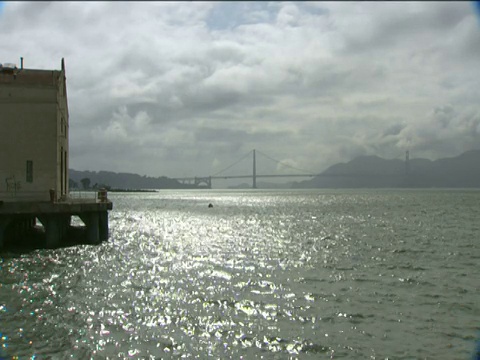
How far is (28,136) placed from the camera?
92.2 feet

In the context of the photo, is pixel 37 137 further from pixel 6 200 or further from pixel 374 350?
pixel 374 350

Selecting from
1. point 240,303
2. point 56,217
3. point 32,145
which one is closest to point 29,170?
point 32,145

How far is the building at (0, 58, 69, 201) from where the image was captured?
91.0 ft

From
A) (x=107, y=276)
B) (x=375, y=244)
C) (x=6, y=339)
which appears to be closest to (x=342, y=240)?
(x=375, y=244)

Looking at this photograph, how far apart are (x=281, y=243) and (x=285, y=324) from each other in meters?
20.1

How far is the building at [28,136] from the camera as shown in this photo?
2773 cm

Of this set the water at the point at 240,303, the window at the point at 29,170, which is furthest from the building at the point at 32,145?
the water at the point at 240,303

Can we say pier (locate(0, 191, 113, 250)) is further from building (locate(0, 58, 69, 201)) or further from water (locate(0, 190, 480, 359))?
water (locate(0, 190, 480, 359))

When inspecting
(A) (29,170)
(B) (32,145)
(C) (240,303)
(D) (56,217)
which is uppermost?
(B) (32,145)

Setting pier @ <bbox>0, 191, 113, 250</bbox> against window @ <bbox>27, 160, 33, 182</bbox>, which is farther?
window @ <bbox>27, 160, 33, 182</bbox>

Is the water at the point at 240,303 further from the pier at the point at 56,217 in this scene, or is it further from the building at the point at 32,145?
the building at the point at 32,145

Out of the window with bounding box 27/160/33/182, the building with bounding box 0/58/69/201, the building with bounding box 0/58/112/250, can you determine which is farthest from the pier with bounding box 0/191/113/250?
the window with bounding box 27/160/33/182

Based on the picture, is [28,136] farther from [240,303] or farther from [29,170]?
[240,303]

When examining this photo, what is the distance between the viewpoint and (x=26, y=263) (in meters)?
22.9
